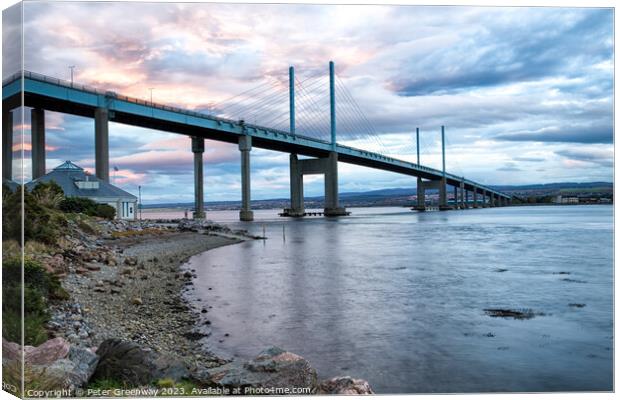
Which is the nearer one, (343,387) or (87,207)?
(343,387)

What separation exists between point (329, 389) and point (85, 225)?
18.3m

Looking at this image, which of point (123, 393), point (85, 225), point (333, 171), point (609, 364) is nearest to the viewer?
point (123, 393)

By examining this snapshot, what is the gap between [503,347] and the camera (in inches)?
294

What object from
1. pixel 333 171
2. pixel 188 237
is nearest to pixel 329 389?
pixel 188 237

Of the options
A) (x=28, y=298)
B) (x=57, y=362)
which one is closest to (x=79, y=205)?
(x=28, y=298)

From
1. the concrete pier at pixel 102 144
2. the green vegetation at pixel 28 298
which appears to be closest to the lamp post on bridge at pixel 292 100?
the concrete pier at pixel 102 144

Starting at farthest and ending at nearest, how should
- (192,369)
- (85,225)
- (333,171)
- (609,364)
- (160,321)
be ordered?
(333,171)
(85,225)
(160,321)
(609,364)
(192,369)

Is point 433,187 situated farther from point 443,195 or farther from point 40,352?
point 40,352

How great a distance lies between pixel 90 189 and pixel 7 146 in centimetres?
2499

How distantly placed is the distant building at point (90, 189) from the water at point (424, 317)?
11327 mm

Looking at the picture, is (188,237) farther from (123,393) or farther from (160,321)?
(123,393)

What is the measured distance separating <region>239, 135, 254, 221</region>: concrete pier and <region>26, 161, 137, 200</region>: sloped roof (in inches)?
1004

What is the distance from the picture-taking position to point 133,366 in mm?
5230

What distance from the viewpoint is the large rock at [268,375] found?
5.20 m
